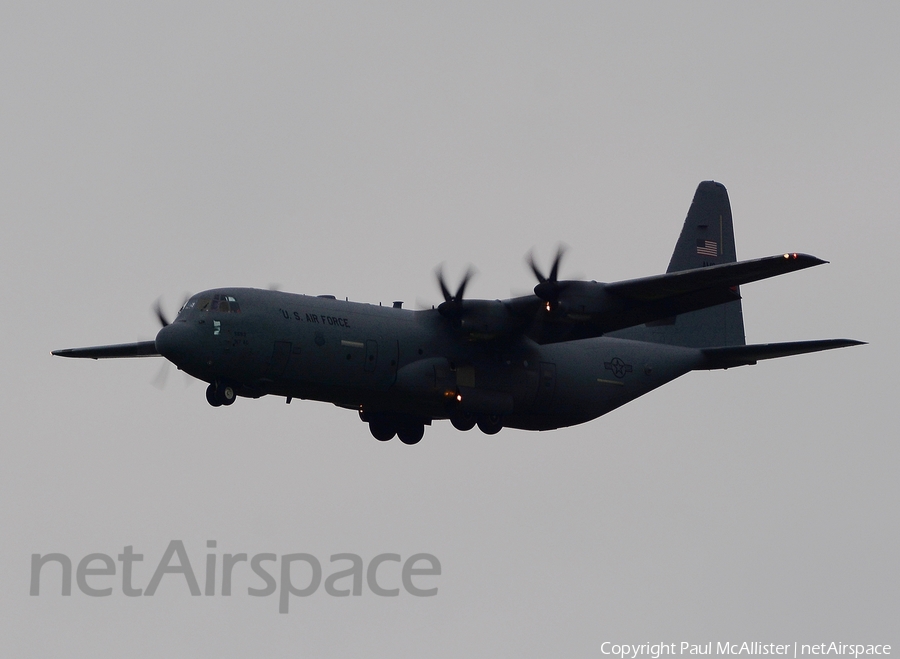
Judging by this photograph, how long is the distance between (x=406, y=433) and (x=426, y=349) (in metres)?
3.10

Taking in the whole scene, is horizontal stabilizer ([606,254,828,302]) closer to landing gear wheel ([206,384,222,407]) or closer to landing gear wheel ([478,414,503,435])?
landing gear wheel ([478,414,503,435])

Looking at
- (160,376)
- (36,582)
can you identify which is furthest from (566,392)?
(36,582)

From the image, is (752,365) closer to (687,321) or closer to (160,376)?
(687,321)

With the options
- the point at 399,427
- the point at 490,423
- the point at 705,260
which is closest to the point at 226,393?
the point at 399,427

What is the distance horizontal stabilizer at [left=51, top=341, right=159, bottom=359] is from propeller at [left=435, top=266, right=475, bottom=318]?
7897 mm

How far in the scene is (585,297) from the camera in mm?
32000

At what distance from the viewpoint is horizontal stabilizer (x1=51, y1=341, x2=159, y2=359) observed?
119 feet

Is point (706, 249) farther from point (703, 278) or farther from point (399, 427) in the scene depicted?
point (399, 427)

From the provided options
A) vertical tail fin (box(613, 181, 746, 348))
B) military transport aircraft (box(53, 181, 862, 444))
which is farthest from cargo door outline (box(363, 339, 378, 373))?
vertical tail fin (box(613, 181, 746, 348))

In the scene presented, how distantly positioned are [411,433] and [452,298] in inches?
150

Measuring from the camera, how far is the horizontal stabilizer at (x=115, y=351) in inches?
1432

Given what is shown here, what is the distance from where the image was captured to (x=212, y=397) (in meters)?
30.8

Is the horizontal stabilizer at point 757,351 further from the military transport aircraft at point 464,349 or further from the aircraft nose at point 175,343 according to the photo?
the aircraft nose at point 175,343

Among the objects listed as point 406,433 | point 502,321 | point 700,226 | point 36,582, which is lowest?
point 36,582
